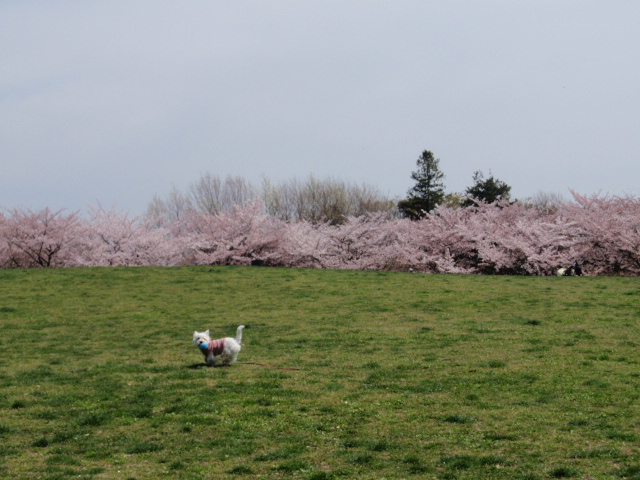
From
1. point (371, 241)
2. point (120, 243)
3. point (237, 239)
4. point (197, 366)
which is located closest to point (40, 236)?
point (120, 243)

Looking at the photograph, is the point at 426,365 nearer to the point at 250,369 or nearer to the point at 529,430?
the point at 250,369

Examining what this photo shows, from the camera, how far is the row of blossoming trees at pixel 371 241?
33.5 m

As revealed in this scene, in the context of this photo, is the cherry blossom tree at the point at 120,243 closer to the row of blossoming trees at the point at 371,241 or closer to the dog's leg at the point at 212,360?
the row of blossoming trees at the point at 371,241

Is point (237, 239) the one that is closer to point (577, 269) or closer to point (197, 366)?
point (577, 269)

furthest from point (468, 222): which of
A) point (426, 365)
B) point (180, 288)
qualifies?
point (426, 365)

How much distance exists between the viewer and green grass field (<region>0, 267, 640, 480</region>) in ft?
23.7

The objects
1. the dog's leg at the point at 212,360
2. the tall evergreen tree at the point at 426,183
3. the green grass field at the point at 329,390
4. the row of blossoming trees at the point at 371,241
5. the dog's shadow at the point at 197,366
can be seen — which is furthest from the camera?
the tall evergreen tree at the point at 426,183

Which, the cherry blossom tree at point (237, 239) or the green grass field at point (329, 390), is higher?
the cherry blossom tree at point (237, 239)

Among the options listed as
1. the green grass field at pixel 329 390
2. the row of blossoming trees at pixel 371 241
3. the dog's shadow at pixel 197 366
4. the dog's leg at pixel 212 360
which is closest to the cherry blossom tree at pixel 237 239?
the row of blossoming trees at pixel 371 241

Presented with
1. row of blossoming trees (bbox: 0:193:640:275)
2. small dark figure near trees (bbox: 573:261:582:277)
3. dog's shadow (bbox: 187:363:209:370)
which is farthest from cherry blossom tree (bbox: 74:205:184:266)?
dog's shadow (bbox: 187:363:209:370)

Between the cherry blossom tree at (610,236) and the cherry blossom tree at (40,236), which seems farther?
the cherry blossom tree at (40,236)

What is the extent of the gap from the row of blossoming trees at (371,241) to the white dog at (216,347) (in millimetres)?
24050

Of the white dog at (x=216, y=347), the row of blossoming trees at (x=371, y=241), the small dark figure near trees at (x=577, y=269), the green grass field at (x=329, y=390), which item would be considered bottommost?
the green grass field at (x=329, y=390)

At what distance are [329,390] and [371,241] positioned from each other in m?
30.5
